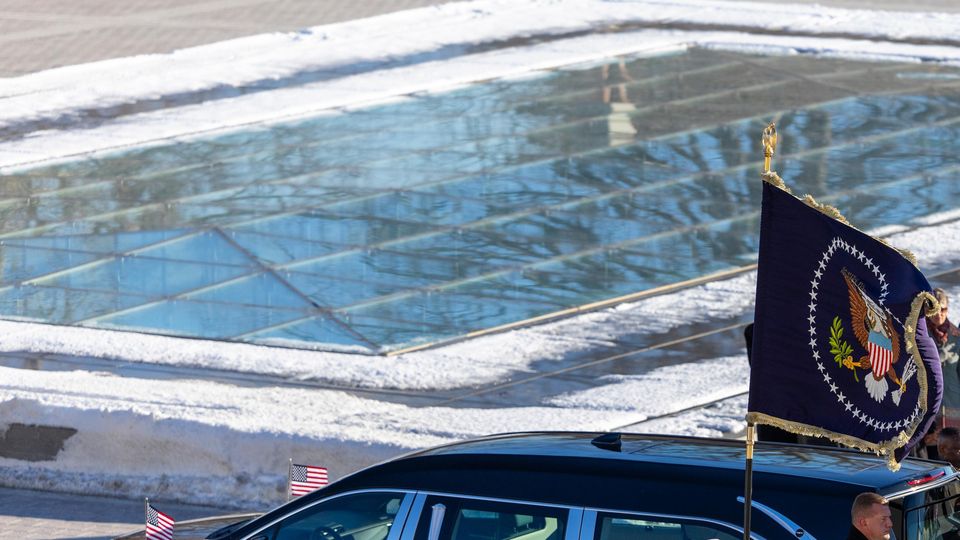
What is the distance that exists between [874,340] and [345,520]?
2279 mm

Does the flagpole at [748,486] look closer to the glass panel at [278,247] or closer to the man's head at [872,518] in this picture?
the man's head at [872,518]

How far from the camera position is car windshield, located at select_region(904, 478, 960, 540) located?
571cm

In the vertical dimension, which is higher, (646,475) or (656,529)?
(646,475)

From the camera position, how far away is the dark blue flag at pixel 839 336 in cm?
526

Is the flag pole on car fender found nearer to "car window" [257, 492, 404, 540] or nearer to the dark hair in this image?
the dark hair

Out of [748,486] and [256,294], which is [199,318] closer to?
[256,294]

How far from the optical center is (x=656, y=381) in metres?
11.3

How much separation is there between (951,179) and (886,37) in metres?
8.06

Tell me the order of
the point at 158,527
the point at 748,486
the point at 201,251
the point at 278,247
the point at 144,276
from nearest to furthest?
the point at 748,486, the point at 158,527, the point at 144,276, the point at 201,251, the point at 278,247

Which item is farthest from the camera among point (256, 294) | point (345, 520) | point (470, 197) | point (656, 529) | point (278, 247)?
point (470, 197)

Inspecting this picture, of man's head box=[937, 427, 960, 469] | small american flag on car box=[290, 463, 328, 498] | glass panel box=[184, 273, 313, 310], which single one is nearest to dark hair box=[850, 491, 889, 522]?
man's head box=[937, 427, 960, 469]

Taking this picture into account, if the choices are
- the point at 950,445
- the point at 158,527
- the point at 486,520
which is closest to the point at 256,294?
the point at 158,527

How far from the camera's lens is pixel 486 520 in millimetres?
6074

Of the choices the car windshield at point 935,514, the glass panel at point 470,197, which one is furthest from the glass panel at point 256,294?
the car windshield at point 935,514
